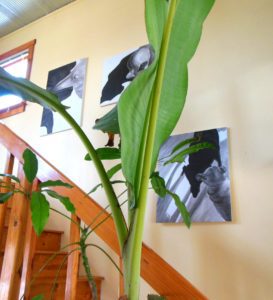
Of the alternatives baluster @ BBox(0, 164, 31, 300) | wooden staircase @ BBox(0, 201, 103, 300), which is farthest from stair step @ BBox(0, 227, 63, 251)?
baluster @ BBox(0, 164, 31, 300)

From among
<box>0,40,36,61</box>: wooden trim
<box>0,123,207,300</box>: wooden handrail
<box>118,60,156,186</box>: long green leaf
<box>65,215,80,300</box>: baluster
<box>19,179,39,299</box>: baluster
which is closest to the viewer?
<box>118,60,156,186</box>: long green leaf

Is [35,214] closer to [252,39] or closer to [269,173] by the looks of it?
[269,173]

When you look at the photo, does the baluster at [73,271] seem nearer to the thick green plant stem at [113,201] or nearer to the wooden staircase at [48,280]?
the wooden staircase at [48,280]

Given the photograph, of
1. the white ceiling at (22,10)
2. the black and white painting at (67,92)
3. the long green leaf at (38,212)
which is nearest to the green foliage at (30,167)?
the long green leaf at (38,212)

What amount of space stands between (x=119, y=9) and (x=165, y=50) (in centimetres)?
211

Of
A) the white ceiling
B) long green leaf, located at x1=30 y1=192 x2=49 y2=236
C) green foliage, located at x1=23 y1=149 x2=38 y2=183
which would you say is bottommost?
long green leaf, located at x1=30 y1=192 x2=49 y2=236

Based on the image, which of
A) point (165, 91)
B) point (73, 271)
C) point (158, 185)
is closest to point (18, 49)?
point (73, 271)

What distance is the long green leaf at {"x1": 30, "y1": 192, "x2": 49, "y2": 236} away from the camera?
925 millimetres

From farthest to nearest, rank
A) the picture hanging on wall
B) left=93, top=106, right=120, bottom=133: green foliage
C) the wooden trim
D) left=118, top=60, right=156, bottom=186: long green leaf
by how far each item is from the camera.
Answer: the wooden trim
the picture hanging on wall
left=93, top=106, right=120, bottom=133: green foliage
left=118, top=60, right=156, bottom=186: long green leaf

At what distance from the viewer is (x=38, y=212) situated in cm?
93

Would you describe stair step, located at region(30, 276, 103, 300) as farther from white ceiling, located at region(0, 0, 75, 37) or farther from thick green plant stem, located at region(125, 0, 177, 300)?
white ceiling, located at region(0, 0, 75, 37)

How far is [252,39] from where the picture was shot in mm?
1766

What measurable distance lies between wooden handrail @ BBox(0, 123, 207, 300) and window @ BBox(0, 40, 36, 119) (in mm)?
1423

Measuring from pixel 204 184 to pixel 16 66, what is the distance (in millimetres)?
2470
